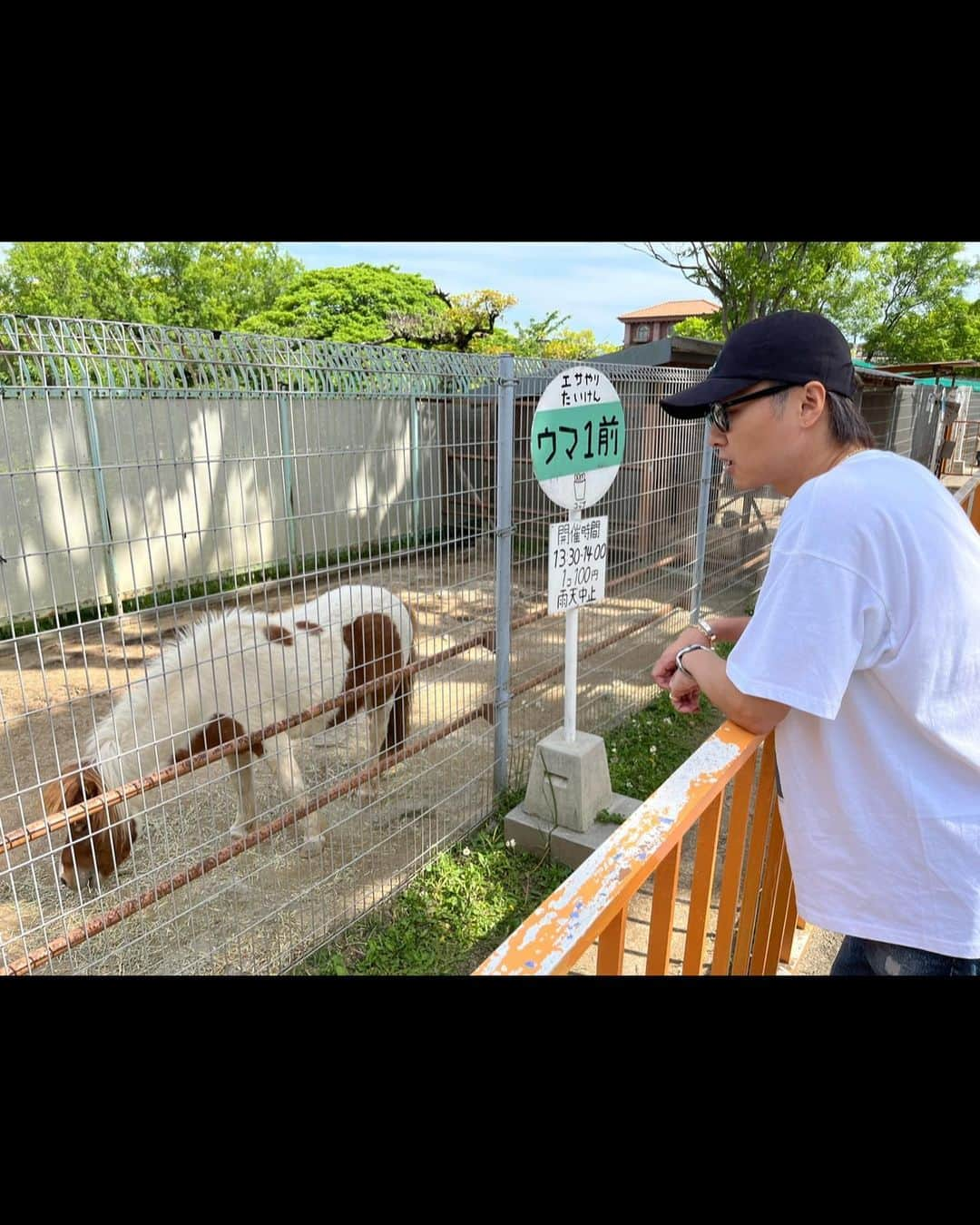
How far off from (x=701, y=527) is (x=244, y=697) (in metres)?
3.92

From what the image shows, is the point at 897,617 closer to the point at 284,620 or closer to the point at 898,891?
the point at 898,891

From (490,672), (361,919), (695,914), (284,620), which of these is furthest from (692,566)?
(695,914)

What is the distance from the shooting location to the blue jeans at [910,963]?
131 cm

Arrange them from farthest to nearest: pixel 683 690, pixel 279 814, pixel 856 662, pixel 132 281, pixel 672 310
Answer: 1. pixel 672 310
2. pixel 132 281
3. pixel 279 814
4. pixel 683 690
5. pixel 856 662

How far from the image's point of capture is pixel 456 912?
3.42m

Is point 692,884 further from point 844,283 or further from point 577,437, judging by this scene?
point 844,283

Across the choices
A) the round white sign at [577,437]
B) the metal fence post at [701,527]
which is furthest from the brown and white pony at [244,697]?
the metal fence post at [701,527]

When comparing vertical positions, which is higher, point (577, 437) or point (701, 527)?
point (577, 437)

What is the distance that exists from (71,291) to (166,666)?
2648 centimetres

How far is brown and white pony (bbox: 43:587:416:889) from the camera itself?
3064 mm

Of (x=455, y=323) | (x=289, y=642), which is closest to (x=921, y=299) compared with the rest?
(x=455, y=323)

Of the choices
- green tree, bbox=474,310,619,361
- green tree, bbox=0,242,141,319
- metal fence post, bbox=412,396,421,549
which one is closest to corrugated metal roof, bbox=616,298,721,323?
green tree, bbox=474,310,619,361

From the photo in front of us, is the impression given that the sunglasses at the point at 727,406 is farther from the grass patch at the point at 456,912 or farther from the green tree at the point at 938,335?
the green tree at the point at 938,335

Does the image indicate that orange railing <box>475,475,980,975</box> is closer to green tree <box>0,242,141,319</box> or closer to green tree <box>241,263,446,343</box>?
green tree <box>241,263,446,343</box>
